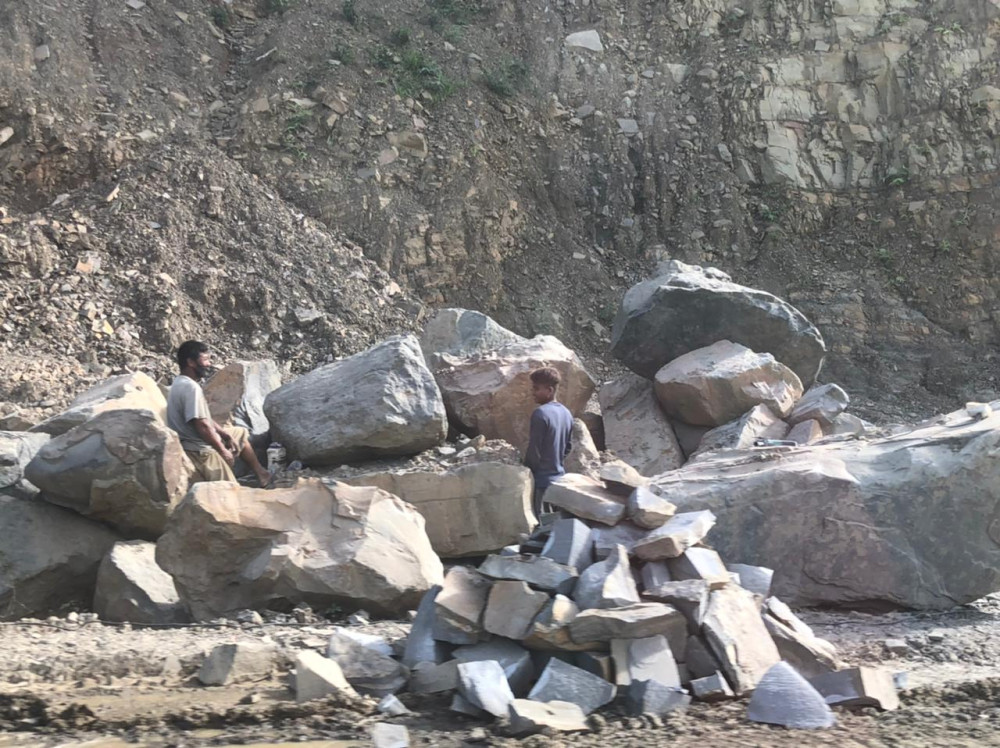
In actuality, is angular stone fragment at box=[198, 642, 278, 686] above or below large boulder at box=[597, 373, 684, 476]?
below

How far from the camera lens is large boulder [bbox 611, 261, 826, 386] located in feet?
29.4

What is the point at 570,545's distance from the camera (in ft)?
15.3

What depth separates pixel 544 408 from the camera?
6328 mm

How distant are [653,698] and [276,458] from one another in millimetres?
4371

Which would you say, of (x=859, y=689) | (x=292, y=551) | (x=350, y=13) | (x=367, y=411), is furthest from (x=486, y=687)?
(x=350, y=13)

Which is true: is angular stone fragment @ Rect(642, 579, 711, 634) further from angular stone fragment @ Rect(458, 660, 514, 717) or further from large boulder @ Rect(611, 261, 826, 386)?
large boulder @ Rect(611, 261, 826, 386)

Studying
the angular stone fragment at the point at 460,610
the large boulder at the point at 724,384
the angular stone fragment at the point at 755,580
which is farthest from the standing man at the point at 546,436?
the large boulder at the point at 724,384

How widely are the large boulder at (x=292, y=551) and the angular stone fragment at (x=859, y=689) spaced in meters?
2.06

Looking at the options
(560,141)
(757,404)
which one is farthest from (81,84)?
(757,404)

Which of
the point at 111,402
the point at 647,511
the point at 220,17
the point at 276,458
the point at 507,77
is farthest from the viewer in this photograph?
the point at 507,77

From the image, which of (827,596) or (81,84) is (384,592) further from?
(81,84)

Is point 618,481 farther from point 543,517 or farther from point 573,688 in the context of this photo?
point 573,688

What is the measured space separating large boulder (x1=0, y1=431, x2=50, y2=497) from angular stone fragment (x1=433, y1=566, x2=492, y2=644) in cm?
300

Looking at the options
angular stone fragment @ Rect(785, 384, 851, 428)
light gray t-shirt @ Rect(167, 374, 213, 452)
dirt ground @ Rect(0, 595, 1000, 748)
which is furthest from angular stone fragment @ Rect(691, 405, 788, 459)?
light gray t-shirt @ Rect(167, 374, 213, 452)
